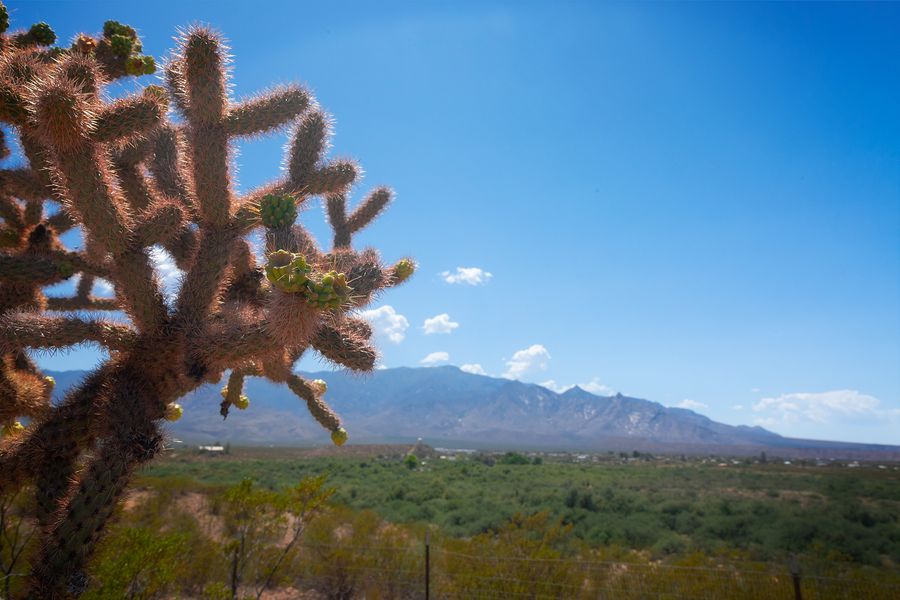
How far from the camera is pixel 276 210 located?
3623 mm

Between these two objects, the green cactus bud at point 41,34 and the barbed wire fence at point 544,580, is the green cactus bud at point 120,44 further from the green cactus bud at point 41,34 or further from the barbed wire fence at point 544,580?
the barbed wire fence at point 544,580

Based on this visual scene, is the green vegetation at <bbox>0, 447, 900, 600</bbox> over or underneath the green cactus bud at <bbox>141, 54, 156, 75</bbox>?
underneath

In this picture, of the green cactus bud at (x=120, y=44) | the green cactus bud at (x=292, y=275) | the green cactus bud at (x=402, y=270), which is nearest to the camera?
the green cactus bud at (x=292, y=275)

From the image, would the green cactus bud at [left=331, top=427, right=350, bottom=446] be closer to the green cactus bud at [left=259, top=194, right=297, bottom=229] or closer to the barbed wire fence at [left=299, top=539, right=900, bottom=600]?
the green cactus bud at [left=259, top=194, right=297, bottom=229]

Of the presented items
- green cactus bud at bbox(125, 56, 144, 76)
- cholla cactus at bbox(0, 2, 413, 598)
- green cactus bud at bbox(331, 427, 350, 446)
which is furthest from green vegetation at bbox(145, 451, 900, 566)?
green cactus bud at bbox(125, 56, 144, 76)

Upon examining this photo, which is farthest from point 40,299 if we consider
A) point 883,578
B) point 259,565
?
point 883,578

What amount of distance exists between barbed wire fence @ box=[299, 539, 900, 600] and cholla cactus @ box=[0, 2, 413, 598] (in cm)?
547

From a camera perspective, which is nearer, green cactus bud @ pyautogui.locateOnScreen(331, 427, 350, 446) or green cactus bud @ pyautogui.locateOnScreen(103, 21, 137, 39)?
green cactus bud @ pyautogui.locateOnScreen(103, 21, 137, 39)

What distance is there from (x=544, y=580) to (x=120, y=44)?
9.26 metres

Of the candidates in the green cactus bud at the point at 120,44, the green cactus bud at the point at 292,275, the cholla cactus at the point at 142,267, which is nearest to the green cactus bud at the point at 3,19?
the cholla cactus at the point at 142,267

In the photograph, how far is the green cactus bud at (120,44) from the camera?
481cm

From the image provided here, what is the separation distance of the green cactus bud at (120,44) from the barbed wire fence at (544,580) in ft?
24.9

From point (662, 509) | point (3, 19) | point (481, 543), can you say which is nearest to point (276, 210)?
point (3, 19)

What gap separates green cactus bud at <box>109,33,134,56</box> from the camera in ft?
15.8
